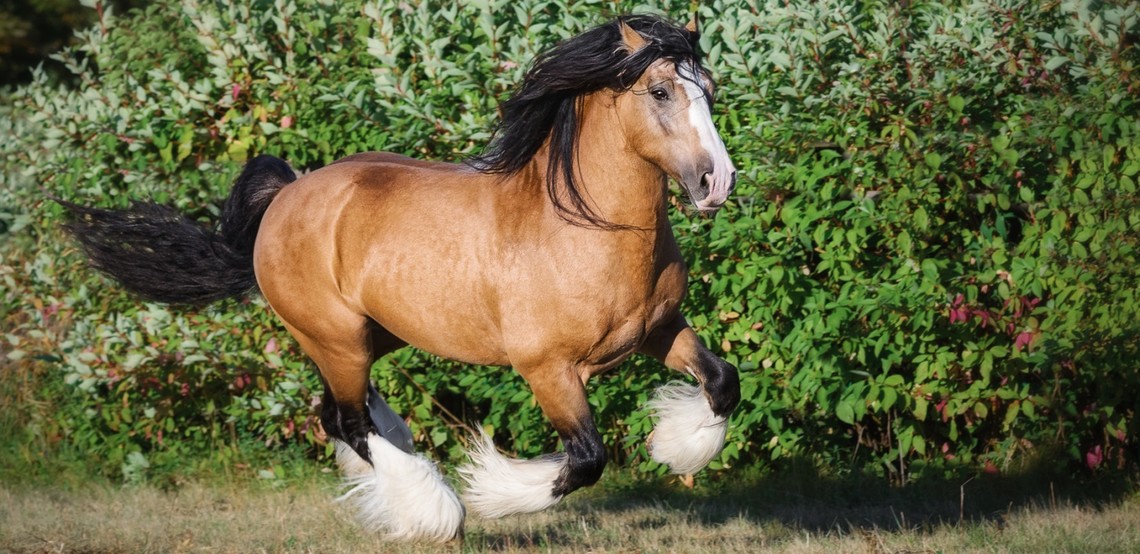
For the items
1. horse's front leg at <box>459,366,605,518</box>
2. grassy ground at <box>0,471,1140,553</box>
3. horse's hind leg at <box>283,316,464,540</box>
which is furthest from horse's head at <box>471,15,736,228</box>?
grassy ground at <box>0,471,1140,553</box>

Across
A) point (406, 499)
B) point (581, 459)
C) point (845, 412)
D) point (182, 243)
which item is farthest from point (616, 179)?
point (182, 243)

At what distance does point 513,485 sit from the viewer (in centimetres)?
474

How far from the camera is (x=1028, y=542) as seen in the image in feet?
16.4

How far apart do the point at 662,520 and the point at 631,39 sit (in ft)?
8.64

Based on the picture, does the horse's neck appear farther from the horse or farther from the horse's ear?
the horse's ear

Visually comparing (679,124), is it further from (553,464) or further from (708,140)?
(553,464)

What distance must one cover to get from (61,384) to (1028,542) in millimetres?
6299

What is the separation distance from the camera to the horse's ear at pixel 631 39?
174 inches

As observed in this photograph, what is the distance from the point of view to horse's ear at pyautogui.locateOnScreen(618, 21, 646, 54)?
4.42m

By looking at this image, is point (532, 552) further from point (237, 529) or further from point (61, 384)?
point (61, 384)

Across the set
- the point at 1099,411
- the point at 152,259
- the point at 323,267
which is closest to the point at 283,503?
the point at 152,259

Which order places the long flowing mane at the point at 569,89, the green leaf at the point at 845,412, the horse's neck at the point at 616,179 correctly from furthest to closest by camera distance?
the green leaf at the point at 845,412 → the horse's neck at the point at 616,179 → the long flowing mane at the point at 569,89

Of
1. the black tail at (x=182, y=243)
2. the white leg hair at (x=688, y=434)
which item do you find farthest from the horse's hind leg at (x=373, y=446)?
the white leg hair at (x=688, y=434)

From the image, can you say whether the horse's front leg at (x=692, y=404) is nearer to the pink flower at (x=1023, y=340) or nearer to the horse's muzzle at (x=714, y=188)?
the horse's muzzle at (x=714, y=188)
